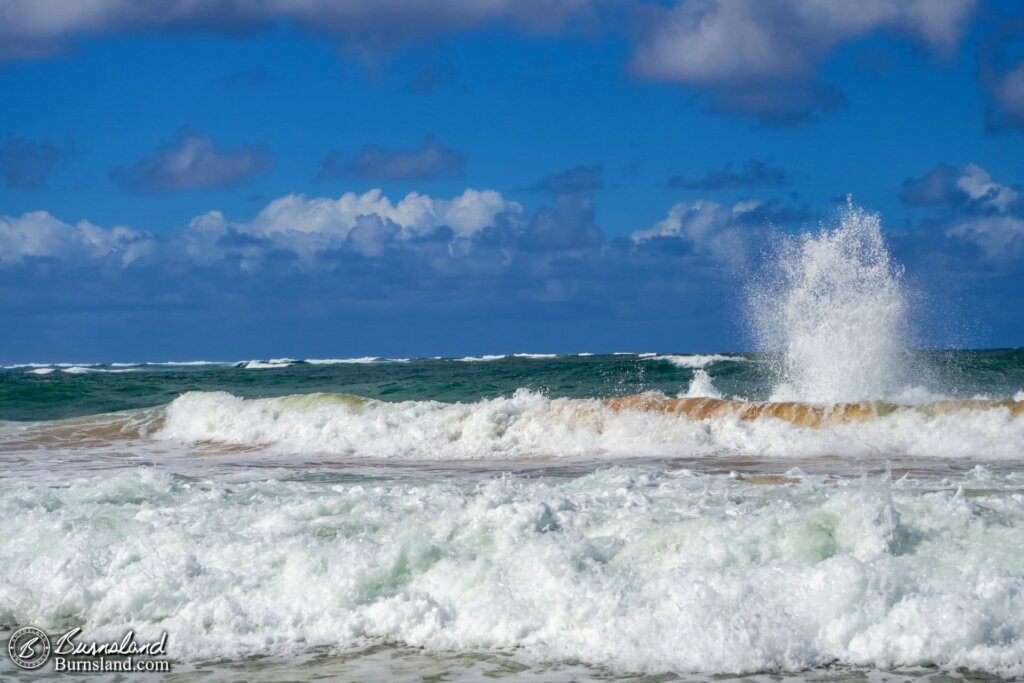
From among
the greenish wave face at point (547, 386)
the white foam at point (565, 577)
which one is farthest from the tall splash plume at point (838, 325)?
the white foam at point (565, 577)

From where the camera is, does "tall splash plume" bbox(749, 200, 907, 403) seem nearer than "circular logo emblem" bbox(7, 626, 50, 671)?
No

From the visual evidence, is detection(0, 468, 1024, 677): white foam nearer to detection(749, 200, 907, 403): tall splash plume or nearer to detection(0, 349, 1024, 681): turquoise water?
detection(0, 349, 1024, 681): turquoise water

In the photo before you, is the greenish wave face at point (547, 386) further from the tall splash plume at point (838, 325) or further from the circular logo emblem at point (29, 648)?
the circular logo emblem at point (29, 648)

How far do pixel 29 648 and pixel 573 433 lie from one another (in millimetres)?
11617

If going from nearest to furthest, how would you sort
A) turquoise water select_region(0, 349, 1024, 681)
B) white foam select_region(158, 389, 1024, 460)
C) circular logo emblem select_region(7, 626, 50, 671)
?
turquoise water select_region(0, 349, 1024, 681) < circular logo emblem select_region(7, 626, 50, 671) < white foam select_region(158, 389, 1024, 460)

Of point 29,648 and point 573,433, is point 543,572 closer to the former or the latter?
point 29,648

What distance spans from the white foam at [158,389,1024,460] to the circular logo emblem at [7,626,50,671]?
370 inches

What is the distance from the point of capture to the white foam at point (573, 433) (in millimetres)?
15703

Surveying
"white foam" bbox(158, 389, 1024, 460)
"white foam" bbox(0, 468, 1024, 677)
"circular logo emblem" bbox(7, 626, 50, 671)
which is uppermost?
"white foam" bbox(158, 389, 1024, 460)

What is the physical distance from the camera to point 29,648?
22.9 ft

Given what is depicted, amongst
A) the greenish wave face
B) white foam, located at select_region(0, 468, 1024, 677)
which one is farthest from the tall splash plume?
white foam, located at select_region(0, 468, 1024, 677)

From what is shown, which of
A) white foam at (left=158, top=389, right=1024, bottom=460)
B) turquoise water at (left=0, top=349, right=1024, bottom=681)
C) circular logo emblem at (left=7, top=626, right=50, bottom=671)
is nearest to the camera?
turquoise water at (left=0, top=349, right=1024, bottom=681)

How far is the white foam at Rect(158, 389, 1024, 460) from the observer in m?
15.7

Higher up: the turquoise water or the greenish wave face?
the greenish wave face
